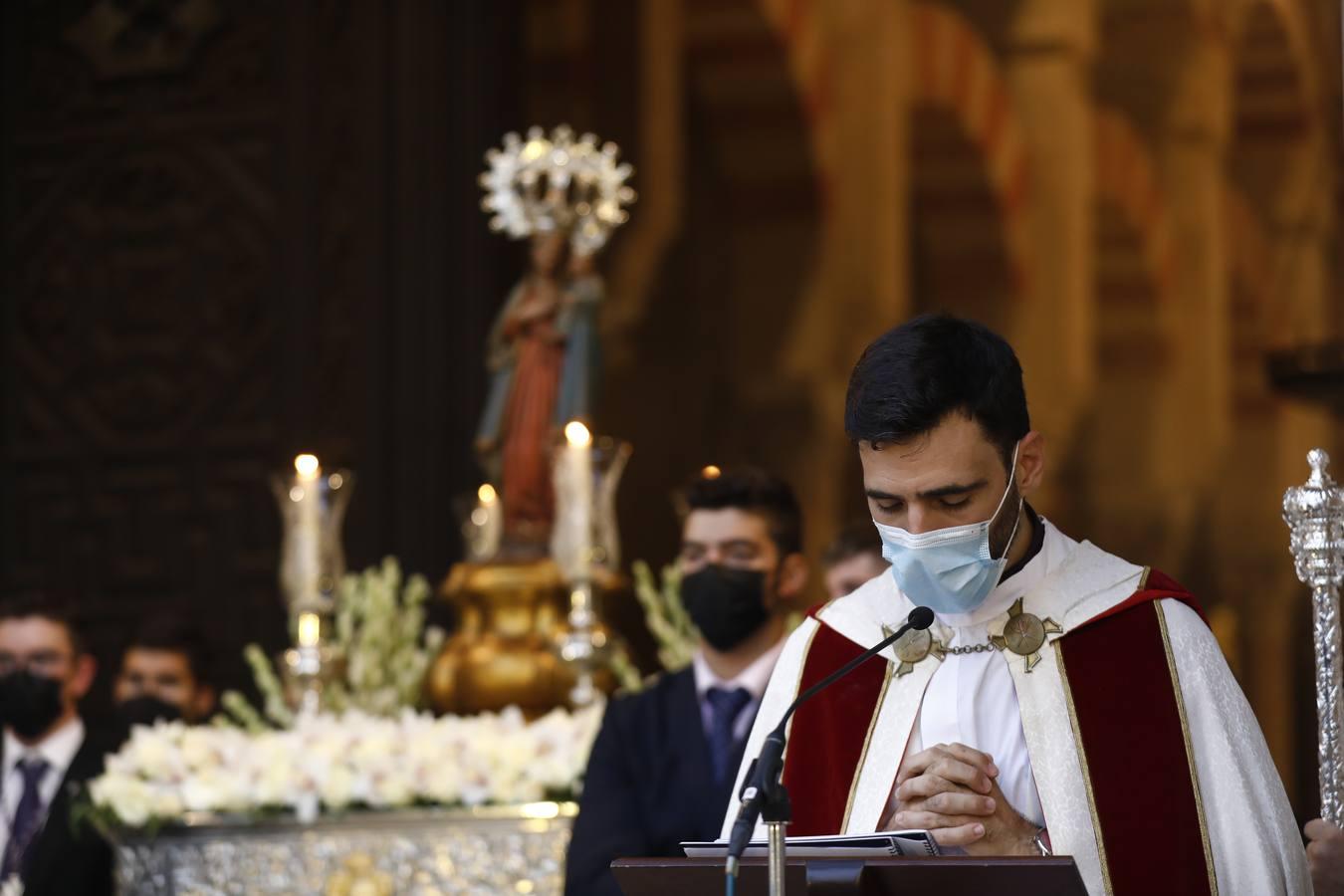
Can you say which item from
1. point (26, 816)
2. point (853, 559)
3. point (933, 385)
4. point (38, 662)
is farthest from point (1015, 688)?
point (38, 662)

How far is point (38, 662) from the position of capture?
21.2ft

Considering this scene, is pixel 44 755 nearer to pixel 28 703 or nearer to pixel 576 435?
pixel 28 703

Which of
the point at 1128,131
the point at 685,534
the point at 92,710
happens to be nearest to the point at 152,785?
the point at 685,534

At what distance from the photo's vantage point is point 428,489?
882 cm

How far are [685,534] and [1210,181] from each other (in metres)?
10.9

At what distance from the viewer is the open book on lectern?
9.46 feet

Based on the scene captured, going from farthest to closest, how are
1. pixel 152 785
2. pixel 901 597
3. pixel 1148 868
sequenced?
pixel 152 785
pixel 901 597
pixel 1148 868

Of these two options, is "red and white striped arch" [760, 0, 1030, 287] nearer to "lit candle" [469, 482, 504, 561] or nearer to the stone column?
the stone column

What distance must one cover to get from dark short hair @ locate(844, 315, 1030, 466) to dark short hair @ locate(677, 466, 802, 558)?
1.78 m

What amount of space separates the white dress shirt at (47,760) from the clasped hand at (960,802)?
11.8ft

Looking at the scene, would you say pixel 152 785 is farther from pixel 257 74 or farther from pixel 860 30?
pixel 860 30

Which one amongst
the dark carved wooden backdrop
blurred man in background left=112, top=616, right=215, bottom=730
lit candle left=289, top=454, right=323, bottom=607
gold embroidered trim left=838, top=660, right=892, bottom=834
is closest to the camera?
gold embroidered trim left=838, top=660, right=892, bottom=834

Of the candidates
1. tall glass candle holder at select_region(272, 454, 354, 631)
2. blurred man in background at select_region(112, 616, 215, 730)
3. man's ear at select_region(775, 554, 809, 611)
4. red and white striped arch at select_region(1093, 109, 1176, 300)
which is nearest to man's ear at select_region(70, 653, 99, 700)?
blurred man in background at select_region(112, 616, 215, 730)

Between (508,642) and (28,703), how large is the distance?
4.43ft
